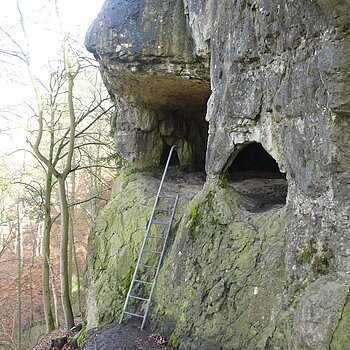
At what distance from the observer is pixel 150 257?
26.6 ft

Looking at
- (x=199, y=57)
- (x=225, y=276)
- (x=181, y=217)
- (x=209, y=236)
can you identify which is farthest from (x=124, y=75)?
(x=225, y=276)

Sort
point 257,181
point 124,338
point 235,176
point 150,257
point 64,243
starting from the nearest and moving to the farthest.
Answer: point 124,338, point 150,257, point 257,181, point 235,176, point 64,243

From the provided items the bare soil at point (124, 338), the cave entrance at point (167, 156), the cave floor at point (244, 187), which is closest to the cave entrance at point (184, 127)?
the cave entrance at point (167, 156)

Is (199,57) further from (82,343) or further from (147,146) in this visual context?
(82,343)

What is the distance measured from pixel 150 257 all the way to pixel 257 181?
302 centimetres

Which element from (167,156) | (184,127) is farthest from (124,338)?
(184,127)

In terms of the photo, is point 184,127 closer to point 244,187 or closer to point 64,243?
point 244,187

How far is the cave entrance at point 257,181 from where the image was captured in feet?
24.6

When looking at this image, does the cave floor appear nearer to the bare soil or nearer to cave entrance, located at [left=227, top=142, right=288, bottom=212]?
cave entrance, located at [left=227, top=142, right=288, bottom=212]

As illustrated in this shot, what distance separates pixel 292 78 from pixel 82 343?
5.57 m

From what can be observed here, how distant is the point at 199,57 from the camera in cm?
834

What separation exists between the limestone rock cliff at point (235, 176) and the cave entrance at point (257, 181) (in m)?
0.16

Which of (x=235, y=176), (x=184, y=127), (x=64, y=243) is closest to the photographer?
(x=235, y=176)

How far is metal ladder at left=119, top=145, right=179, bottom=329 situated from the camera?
300 inches
